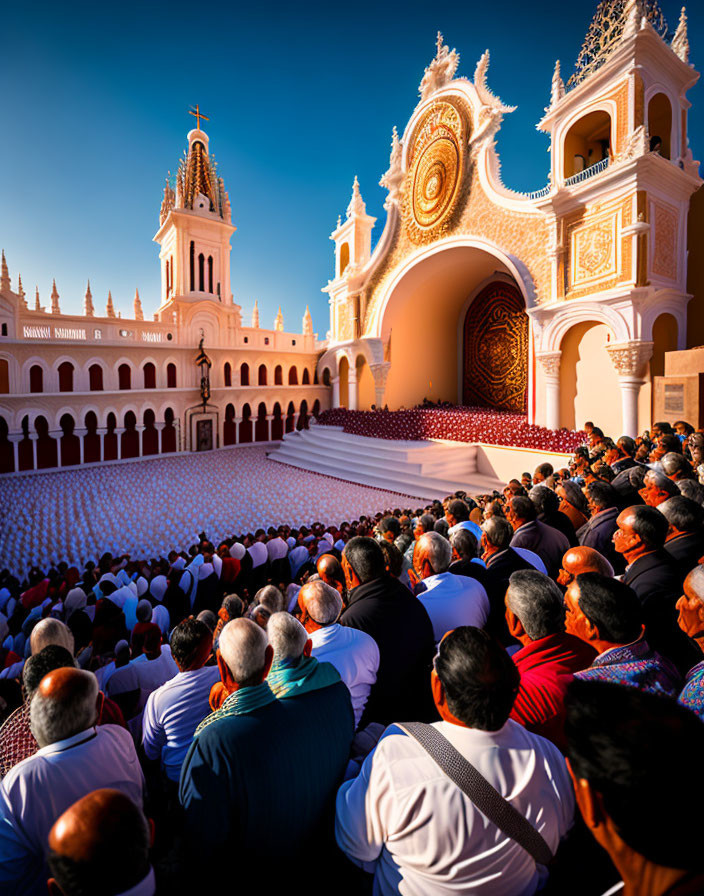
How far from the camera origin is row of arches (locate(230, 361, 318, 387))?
20416 mm

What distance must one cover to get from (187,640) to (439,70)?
62.7 feet

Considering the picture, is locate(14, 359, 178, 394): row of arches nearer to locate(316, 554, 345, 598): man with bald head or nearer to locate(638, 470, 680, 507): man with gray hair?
locate(316, 554, 345, 598): man with bald head

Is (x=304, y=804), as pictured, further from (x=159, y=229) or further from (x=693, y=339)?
(x=159, y=229)

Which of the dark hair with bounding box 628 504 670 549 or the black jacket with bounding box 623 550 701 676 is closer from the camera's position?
the black jacket with bounding box 623 550 701 676

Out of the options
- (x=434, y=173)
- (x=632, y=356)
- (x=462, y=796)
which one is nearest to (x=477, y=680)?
(x=462, y=796)

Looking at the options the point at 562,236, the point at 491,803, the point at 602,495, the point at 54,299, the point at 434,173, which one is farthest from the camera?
the point at 54,299

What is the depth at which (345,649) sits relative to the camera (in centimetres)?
196

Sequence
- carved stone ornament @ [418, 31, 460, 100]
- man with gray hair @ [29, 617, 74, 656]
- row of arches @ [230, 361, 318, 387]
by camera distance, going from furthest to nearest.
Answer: row of arches @ [230, 361, 318, 387], carved stone ornament @ [418, 31, 460, 100], man with gray hair @ [29, 617, 74, 656]

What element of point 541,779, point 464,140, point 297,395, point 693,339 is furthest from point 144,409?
point 541,779

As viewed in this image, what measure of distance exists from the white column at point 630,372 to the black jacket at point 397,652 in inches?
393

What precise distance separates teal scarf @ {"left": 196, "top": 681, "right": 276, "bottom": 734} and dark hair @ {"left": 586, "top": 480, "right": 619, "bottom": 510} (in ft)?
11.0

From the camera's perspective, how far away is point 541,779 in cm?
112

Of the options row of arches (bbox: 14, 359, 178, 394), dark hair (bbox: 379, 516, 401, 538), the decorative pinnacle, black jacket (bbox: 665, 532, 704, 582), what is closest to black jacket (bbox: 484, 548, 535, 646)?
black jacket (bbox: 665, 532, 704, 582)

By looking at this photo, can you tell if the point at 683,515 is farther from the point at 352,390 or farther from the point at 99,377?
the point at 99,377
